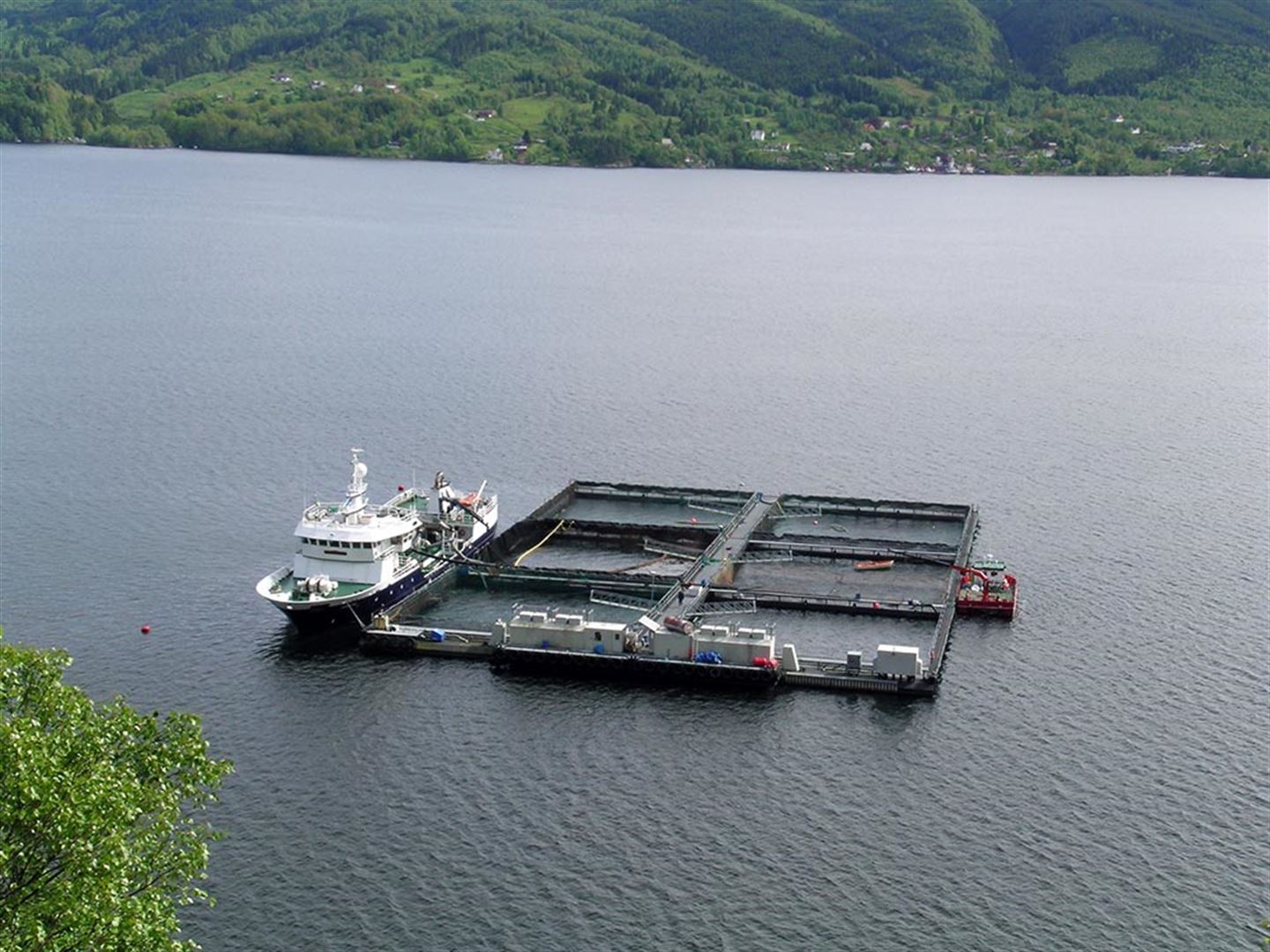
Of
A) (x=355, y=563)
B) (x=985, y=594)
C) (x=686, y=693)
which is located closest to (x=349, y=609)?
(x=355, y=563)

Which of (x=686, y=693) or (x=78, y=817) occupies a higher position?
(x=78, y=817)

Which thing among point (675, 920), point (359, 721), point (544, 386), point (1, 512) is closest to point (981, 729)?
point (675, 920)

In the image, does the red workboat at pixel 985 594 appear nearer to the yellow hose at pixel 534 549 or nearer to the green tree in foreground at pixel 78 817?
the yellow hose at pixel 534 549

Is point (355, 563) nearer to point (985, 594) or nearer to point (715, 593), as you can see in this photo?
point (715, 593)

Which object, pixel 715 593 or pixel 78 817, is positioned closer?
pixel 78 817

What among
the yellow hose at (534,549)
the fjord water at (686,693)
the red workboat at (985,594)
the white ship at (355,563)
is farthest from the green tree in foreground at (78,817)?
the red workboat at (985,594)

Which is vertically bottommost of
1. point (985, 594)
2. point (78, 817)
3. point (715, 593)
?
point (715, 593)
